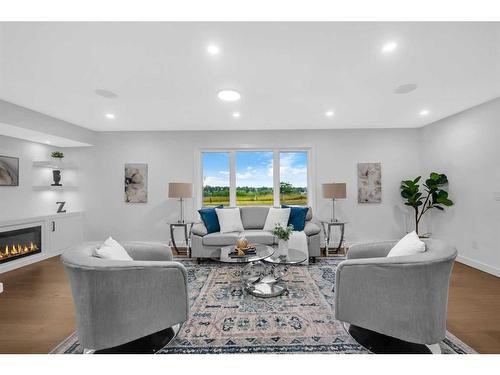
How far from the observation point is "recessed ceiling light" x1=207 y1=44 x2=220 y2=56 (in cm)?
197

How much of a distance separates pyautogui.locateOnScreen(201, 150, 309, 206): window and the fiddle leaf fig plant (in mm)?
1927

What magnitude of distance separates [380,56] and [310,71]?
652 millimetres

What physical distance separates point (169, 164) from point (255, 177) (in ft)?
6.31

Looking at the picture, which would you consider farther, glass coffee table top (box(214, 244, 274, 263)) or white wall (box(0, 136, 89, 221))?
white wall (box(0, 136, 89, 221))

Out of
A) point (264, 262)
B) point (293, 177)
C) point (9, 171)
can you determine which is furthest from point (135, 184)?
point (264, 262)

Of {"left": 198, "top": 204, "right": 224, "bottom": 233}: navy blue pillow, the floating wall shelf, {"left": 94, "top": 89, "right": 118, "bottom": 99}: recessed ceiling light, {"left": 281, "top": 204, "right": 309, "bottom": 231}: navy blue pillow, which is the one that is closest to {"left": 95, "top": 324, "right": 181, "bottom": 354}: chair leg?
{"left": 198, "top": 204, "right": 224, "bottom": 233}: navy blue pillow

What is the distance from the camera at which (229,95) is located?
9.78ft

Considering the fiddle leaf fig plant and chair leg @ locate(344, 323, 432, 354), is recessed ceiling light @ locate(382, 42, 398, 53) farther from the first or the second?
the fiddle leaf fig plant

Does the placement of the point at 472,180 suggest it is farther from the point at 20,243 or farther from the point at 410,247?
the point at 20,243

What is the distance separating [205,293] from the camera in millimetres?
2719

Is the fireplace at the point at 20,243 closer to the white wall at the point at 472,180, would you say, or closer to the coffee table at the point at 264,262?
the coffee table at the point at 264,262

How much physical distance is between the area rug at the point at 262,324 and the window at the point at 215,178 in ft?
7.34

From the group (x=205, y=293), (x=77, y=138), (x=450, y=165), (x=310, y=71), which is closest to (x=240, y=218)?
(x=205, y=293)

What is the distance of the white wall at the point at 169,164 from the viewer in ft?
15.9
